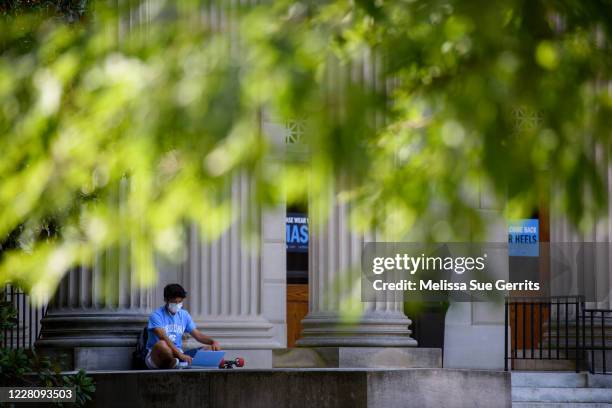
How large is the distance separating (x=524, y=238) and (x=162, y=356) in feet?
32.7

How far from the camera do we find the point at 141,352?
49.9 ft

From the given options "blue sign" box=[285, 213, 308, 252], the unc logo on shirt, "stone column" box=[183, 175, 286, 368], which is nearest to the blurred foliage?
the unc logo on shirt

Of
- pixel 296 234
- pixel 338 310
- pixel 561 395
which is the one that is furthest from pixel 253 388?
pixel 296 234

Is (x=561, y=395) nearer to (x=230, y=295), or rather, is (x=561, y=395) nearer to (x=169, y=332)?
(x=230, y=295)

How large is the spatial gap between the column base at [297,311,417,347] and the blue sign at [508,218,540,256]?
17.4ft

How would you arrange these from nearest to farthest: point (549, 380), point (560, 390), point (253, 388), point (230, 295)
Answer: point (253, 388)
point (230, 295)
point (560, 390)
point (549, 380)

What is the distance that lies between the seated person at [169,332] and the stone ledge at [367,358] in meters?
2.81

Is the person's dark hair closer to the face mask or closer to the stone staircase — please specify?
the face mask

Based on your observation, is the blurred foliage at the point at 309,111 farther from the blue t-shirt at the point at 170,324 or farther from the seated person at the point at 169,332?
the blue t-shirt at the point at 170,324

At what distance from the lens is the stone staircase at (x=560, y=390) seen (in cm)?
1805

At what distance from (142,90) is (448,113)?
45.0 inches

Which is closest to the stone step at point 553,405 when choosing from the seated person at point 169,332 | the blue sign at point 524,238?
the seated person at point 169,332

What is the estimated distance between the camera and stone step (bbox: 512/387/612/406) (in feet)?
59.5

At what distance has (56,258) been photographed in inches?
236
